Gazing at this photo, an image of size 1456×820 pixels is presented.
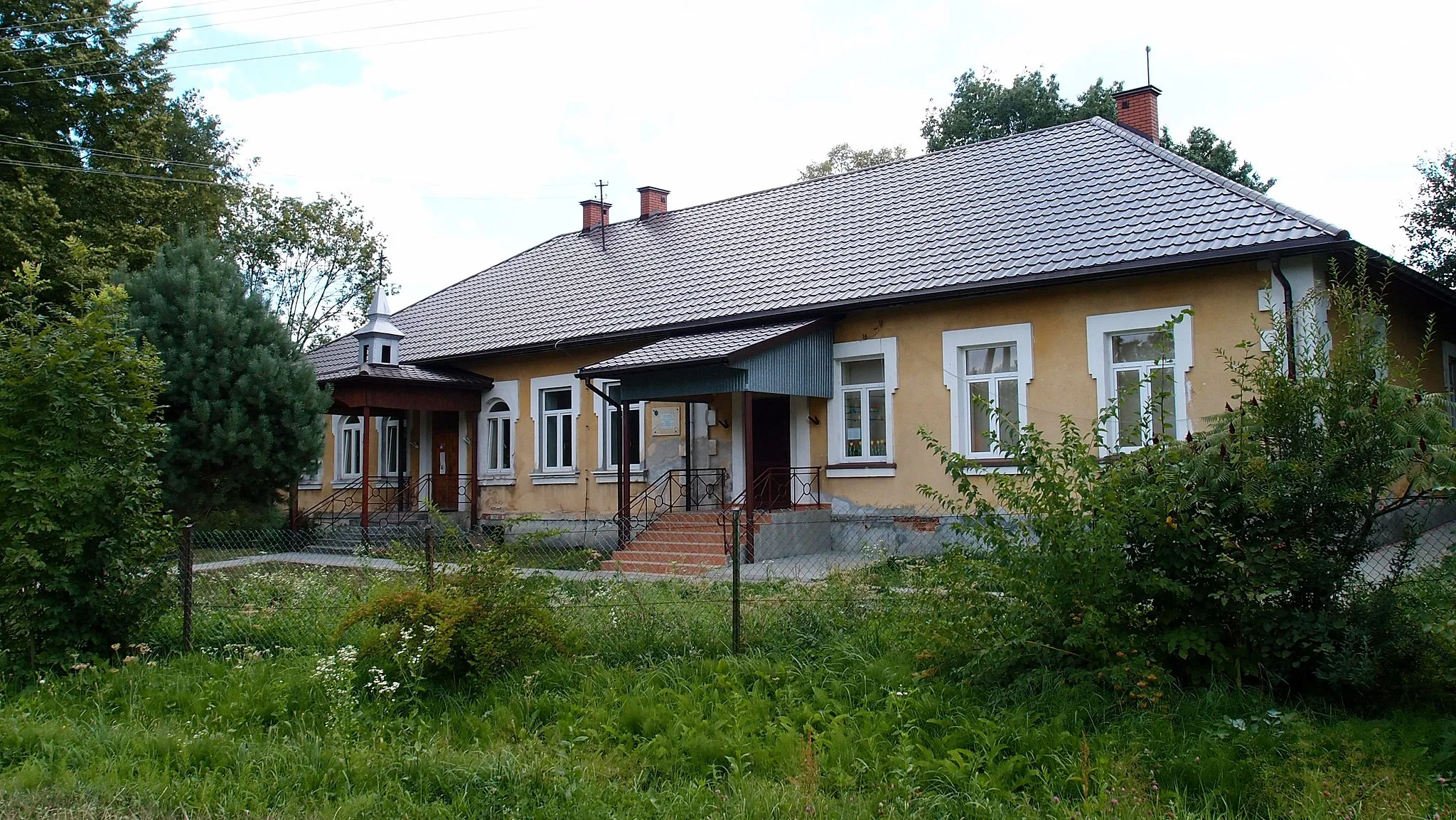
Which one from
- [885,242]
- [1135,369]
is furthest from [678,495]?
[1135,369]

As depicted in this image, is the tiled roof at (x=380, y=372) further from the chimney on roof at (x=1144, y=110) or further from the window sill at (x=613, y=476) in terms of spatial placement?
the chimney on roof at (x=1144, y=110)

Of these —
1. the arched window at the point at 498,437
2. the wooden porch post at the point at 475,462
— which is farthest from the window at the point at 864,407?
the wooden porch post at the point at 475,462

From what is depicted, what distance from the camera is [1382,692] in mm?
5793

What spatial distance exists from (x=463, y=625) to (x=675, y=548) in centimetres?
841

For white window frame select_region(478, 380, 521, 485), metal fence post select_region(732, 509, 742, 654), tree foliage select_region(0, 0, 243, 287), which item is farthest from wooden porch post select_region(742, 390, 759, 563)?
tree foliage select_region(0, 0, 243, 287)

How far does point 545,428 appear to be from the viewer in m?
19.8

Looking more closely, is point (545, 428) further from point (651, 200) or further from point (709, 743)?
point (709, 743)

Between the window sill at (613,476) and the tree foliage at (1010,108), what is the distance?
53.0 ft

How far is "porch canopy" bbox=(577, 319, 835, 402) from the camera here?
48.1ft

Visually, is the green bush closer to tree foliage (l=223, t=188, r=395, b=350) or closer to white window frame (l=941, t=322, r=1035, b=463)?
white window frame (l=941, t=322, r=1035, b=463)

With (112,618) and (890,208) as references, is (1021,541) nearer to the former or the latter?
(112,618)

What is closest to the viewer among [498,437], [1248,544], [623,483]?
[1248,544]

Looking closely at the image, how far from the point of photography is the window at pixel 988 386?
1445 centimetres

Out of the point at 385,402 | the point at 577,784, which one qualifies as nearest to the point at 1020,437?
the point at 577,784
